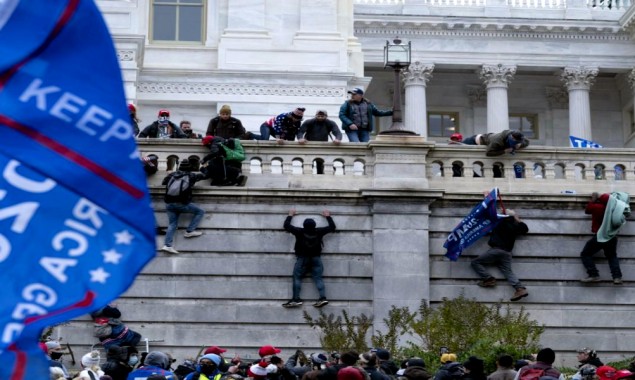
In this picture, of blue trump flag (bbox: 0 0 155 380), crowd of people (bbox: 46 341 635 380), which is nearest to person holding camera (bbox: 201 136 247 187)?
crowd of people (bbox: 46 341 635 380)

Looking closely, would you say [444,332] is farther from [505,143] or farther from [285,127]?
[285,127]

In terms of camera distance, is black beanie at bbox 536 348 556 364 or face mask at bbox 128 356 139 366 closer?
black beanie at bbox 536 348 556 364

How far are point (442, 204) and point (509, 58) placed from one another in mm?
31484

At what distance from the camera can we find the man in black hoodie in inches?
998

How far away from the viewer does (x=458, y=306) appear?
23.3m

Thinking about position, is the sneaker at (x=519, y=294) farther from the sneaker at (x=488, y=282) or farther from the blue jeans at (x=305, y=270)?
the blue jeans at (x=305, y=270)

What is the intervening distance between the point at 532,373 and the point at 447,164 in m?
12.2

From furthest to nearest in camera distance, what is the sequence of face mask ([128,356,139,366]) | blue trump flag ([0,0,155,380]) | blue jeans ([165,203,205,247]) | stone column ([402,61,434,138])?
stone column ([402,61,434,138]), blue jeans ([165,203,205,247]), face mask ([128,356,139,366]), blue trump flag ([0,0,155,380])

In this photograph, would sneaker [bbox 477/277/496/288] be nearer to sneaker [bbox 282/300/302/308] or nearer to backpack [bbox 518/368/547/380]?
sneaker [bbox 282/300/302/308]

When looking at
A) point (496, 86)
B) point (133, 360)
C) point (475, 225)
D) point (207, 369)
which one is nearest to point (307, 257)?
point (475, 225)

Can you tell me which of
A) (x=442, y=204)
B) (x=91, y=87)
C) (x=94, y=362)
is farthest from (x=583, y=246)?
(x=91, y=87)

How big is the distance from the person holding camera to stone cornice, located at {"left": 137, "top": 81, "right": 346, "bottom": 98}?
1182 cm

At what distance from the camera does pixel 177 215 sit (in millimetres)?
25766

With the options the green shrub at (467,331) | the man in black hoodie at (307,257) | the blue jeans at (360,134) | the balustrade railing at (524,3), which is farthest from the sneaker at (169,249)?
the balustrade railing at (524,3)
